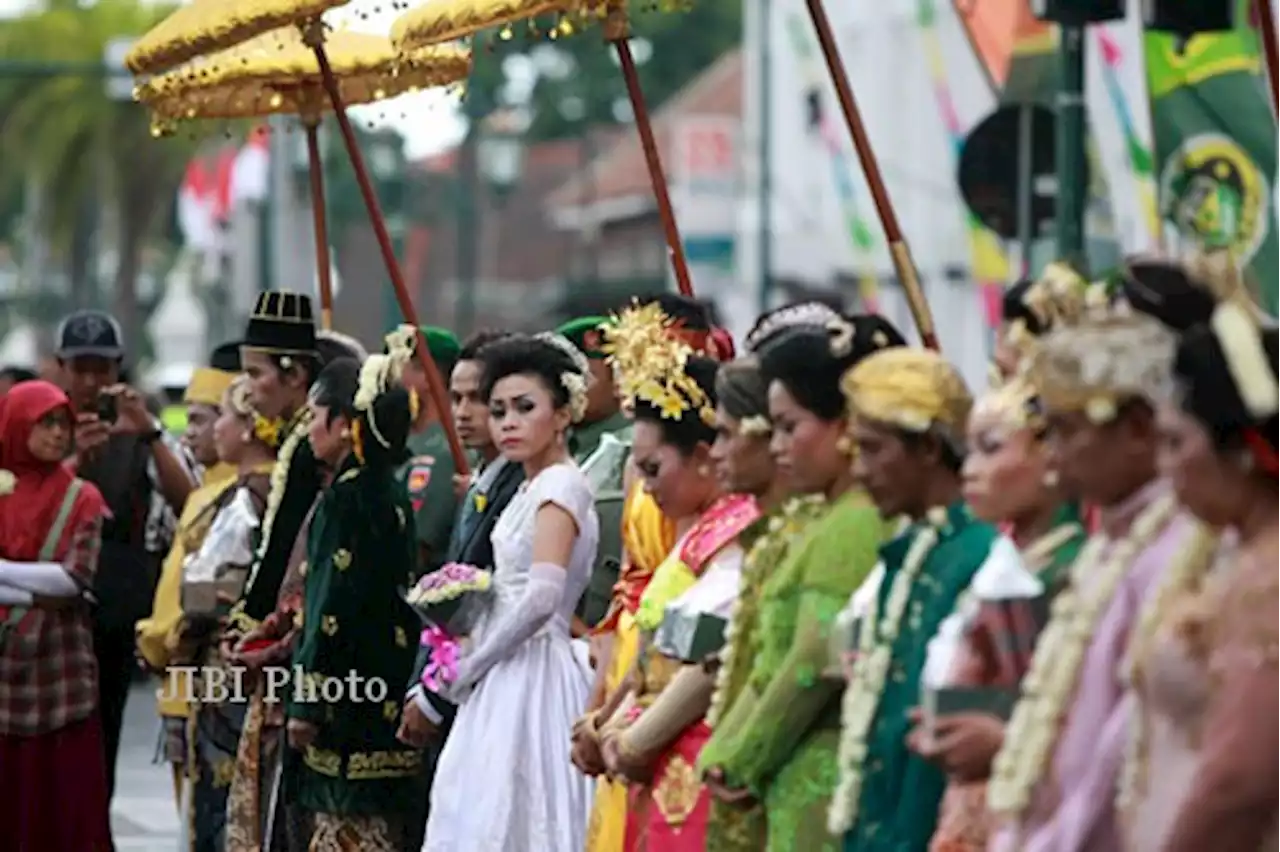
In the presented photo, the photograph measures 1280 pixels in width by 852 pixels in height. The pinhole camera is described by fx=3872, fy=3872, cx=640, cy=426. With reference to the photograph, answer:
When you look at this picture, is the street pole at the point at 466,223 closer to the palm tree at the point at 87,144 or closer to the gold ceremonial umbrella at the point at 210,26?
the palm tree at the point at 87,144

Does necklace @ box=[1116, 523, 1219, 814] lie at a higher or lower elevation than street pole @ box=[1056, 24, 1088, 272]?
lower

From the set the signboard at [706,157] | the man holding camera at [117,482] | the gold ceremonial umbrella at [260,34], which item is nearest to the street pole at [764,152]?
the signboard at [706,157]

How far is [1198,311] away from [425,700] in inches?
210

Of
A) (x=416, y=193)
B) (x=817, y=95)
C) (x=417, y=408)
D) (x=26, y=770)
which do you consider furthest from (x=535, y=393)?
(x=416, y=193)

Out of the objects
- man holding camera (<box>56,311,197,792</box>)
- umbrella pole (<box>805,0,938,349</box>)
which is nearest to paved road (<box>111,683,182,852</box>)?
man holding camera (<box>56,311,197,792</box>)

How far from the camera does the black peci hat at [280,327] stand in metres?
12.7

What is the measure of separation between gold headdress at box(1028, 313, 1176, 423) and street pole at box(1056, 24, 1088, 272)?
598 cm

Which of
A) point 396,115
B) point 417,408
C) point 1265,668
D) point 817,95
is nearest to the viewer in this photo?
point 1265,668

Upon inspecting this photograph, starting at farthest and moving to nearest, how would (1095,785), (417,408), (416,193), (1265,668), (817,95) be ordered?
(416,193) < (817,95) < (417,408) < (1095,785) < (1265,668)

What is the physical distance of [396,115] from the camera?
14805 millimetres

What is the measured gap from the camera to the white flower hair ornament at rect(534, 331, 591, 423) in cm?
1110

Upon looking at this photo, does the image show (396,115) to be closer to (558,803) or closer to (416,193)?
(558,803)

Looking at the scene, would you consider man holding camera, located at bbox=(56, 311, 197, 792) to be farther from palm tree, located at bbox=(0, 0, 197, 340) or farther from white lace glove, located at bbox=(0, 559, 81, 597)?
palm tree, located at bbox=(0, 0, 197, 340)

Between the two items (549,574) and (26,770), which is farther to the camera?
(26,770)
